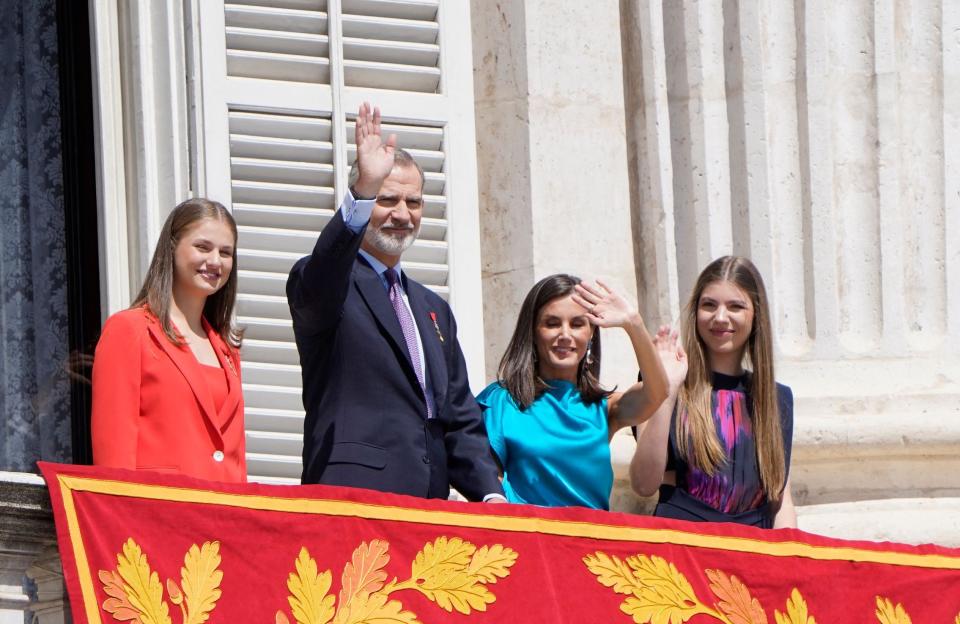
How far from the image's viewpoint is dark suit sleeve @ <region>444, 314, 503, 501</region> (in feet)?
21.5

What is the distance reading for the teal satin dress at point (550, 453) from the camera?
22.6 ft

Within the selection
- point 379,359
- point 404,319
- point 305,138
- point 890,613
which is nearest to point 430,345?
point 404,319

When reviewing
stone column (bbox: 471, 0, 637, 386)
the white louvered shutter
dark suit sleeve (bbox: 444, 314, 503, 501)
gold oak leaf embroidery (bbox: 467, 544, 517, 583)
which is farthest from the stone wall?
gold oak leaf embroidery (bbox: 467, 544, 517, 583)

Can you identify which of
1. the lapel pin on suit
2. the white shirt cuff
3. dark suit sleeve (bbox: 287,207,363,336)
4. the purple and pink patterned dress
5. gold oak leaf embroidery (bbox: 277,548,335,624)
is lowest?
gold oak leaf embroidery (bbox: 277,548,335,624)

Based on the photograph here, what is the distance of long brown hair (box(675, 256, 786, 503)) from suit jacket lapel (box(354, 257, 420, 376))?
935 mm

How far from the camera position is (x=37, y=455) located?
7.69 meters

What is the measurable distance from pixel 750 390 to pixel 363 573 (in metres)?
1.59

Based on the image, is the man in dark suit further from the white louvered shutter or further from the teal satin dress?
the white louvered shutter

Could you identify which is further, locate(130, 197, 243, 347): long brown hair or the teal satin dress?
the teal satin dress

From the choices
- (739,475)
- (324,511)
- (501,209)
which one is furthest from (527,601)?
(501,209)

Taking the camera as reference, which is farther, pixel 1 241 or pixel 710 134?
pixel 710 134

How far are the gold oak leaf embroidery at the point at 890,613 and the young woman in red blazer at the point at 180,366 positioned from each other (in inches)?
68.8

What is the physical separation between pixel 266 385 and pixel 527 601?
198 cm

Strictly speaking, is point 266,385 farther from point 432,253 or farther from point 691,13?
point 691,13
